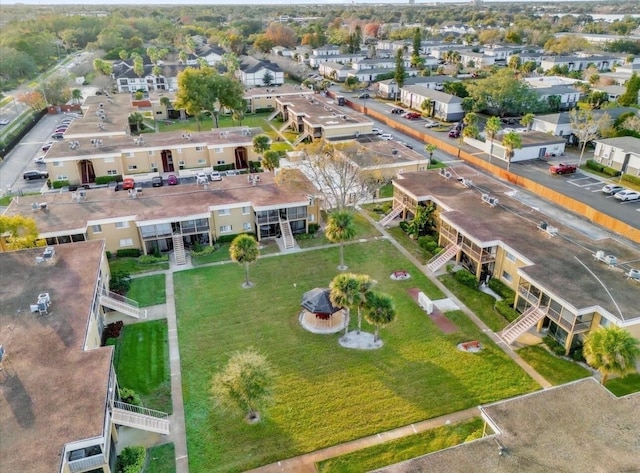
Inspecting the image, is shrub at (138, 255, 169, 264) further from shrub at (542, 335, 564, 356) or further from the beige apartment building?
shrub at (542, 335, 564, 356)

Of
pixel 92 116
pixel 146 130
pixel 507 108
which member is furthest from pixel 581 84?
pixel 92 116

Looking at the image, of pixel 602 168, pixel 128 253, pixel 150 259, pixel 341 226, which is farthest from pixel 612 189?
pixel 128 253

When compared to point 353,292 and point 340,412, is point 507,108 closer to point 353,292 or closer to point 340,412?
point 353,292

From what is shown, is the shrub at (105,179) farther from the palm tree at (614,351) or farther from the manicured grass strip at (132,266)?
the palm tree at (614,351)

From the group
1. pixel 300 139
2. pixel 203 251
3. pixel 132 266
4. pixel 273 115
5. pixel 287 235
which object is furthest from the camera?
pixel 273 115

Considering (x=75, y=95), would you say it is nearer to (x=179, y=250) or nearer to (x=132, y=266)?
(x=132, y=266)

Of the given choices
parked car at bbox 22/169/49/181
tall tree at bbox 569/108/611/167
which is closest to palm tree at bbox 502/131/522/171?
tall tree at bbox 569/108/611/167
